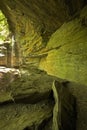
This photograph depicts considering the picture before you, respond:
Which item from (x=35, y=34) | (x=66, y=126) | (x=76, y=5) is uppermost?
(x=76, y=5)

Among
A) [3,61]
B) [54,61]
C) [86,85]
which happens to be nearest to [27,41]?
[54,61]

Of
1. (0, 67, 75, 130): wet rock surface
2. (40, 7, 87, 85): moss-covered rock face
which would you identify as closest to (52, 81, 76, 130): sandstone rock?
(0, 67, 75, 130): wet rock surface

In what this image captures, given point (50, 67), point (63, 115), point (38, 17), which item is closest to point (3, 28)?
point (38, 17)

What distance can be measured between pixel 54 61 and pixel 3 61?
9.24 m

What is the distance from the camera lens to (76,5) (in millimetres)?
5273

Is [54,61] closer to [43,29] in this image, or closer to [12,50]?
[43,29]

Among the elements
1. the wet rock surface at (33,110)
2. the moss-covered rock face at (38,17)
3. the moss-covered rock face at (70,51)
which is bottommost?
the wet rock surface at (33,110)

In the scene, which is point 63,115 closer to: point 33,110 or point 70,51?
point 33,110

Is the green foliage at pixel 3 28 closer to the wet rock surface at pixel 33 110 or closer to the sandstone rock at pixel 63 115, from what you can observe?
the wet rock surface at pixel 33 110

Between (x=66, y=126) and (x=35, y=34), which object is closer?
(x=66, y=126)

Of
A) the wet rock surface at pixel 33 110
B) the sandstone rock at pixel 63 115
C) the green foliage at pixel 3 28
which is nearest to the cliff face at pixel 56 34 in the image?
the wet rock surface at pixel 33 110

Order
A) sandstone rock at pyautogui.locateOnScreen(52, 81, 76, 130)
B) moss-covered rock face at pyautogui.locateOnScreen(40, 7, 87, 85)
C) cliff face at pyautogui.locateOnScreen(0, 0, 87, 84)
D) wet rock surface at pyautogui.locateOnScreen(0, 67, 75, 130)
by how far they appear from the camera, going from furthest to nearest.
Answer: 1. cliff face at pyautogui.locateOnScreen(0, 0, 87, 84)
2. moss-covered rock face at pyautogui.locateOnScreen(40, 7, 87, 85)
3. wet rock surface at pyautogui.locateOnScreen(0, 67, 75, 130)
4. sandstone rock at pyautogui.locateOnScreen(52, 81, 76, 130)

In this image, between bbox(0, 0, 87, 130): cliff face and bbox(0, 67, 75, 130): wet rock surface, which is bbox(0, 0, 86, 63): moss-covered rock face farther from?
bbox(0, 67, 75, 130): wet rock surface

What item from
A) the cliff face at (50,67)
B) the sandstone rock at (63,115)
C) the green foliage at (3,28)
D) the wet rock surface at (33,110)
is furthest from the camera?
the green foliage at (3,28)
